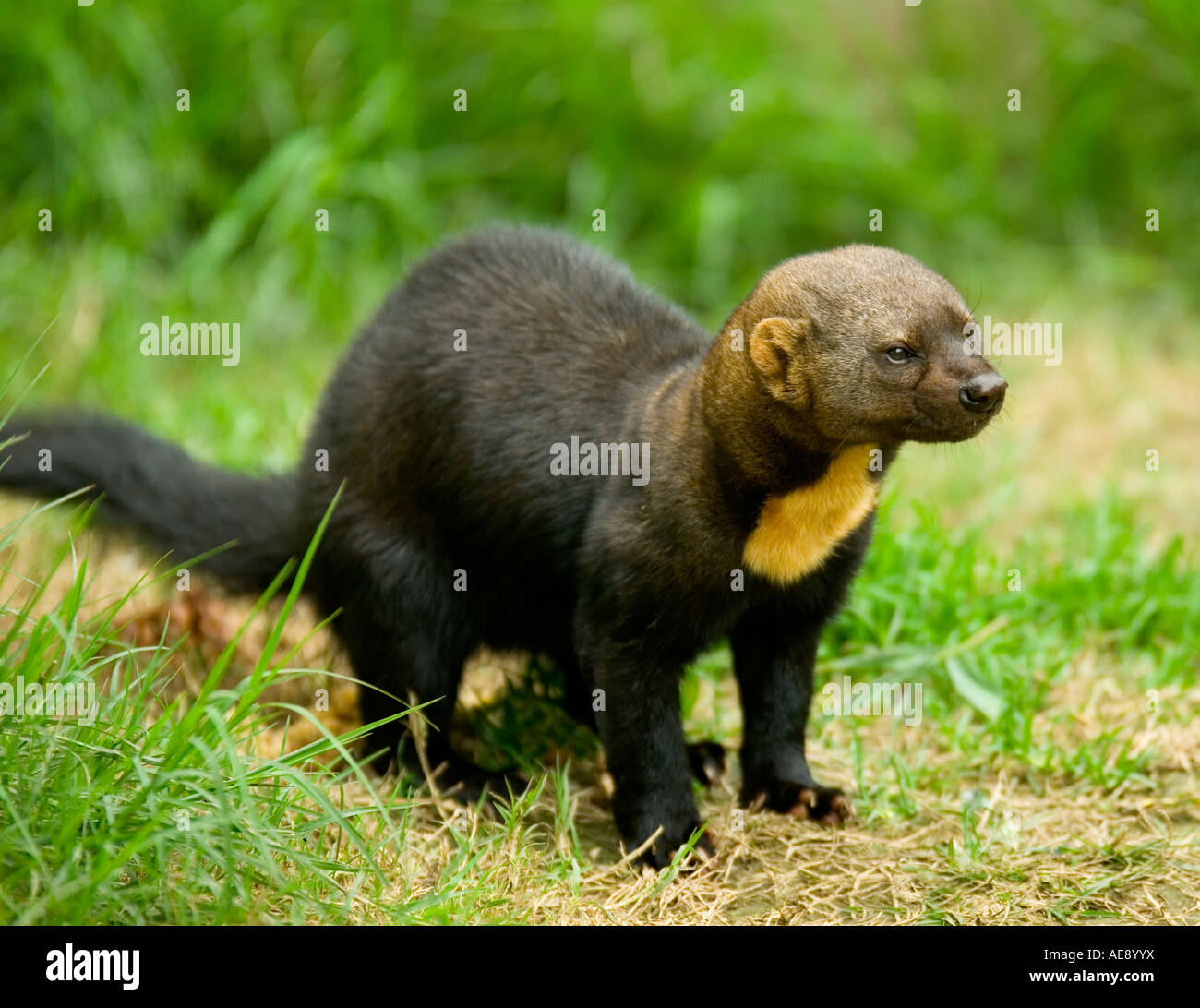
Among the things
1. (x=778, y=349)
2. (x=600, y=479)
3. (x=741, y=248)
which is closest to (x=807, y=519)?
(x=778, y=349)

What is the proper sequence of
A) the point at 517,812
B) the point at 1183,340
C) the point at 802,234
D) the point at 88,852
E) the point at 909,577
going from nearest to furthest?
1. the point at 88,852
2. the point at 517,812
3. the point at 909,577
4. the point at 1183,340
5. the point at 802,234

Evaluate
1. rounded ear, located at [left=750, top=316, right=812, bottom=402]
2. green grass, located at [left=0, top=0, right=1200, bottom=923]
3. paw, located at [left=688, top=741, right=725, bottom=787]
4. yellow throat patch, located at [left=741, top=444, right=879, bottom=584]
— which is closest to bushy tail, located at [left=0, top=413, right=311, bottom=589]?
green grass, located at [left=0, top=0, right=1200, bottom=923]

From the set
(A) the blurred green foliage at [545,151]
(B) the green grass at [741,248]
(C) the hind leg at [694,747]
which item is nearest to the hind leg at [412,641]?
(B) the green grass at [741,248]

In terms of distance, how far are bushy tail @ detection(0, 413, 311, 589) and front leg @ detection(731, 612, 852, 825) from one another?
138 centimetres

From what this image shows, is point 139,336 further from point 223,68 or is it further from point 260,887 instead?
point 260,887

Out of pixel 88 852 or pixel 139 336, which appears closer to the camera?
pixel 88 852

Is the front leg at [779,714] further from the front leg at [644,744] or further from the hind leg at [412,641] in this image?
the hind leg at [412,641]

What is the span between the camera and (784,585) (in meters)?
3.72

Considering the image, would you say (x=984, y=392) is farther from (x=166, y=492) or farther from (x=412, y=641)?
(x=166, y=492)

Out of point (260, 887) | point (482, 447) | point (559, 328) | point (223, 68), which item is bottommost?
point (260, 887)

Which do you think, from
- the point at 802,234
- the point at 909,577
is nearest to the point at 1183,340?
the point at 802,234

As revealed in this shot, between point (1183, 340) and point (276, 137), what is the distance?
460cm

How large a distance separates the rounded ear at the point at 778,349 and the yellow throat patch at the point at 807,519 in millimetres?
236

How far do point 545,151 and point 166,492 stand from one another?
152 inches
